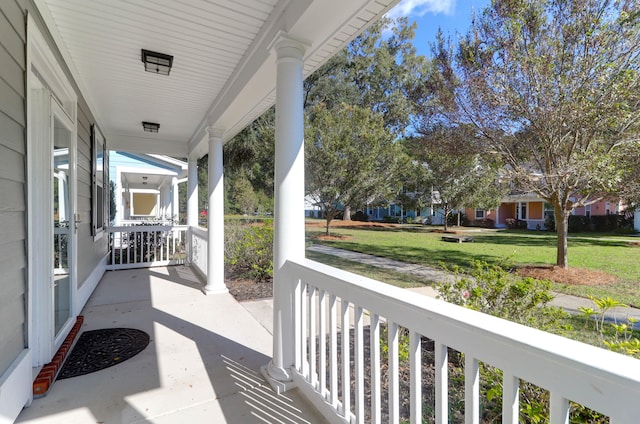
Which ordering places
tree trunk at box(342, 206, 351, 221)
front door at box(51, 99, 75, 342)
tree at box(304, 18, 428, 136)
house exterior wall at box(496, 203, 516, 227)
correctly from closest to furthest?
front door at box(51, 99, 75, 342)
tree trunk at box(342, 206, 351, 221)
tree at box(304, 18, 428, 136)
house exterior wall at box(496, 203, 516, 227)

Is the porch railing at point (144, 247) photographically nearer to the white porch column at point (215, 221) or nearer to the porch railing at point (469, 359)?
the white porch column at point (215, 221)

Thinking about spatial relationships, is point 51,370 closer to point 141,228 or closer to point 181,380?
point 181,380

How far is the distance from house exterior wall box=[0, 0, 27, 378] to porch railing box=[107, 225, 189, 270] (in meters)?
4.32

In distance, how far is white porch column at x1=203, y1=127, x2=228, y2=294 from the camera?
443cm

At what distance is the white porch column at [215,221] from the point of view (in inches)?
175

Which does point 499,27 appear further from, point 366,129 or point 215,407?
point 215,407

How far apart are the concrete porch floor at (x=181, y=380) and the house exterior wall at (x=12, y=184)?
0.53 meters

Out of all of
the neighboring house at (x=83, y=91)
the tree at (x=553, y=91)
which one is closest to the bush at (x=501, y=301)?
the neighboring house at (x=83, y=91)

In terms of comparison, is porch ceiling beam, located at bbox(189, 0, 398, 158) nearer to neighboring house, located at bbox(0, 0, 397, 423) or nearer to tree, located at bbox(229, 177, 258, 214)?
neighboring house, located at bbox(0, 0, 397, 423)

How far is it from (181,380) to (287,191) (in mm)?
1551

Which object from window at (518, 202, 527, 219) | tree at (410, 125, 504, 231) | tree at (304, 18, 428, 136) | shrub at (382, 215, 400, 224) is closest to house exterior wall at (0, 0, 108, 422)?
tree at (410, 125, 504, 231)

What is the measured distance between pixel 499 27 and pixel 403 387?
574 cm

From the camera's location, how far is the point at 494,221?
19.3 metres

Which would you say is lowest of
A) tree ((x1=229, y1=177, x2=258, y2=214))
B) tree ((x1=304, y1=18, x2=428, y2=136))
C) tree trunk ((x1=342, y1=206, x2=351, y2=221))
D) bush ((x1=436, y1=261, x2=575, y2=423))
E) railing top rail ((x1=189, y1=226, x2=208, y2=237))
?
bush ((x1=436, y1=261, x2=575, y2=423))
